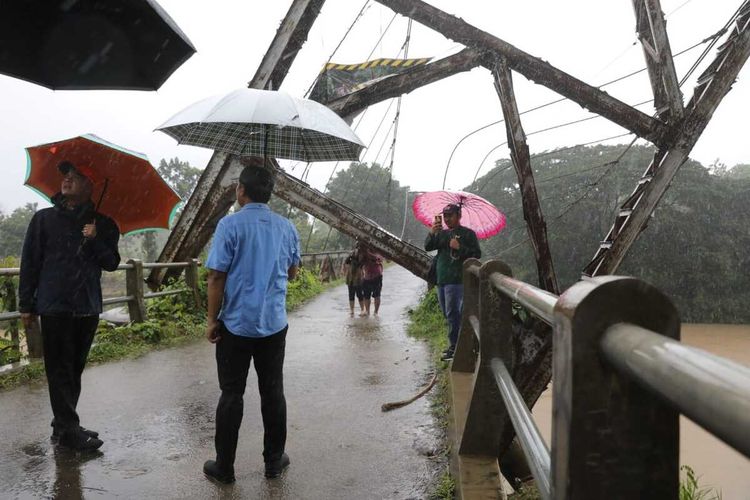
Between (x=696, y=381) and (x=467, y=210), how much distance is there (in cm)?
583

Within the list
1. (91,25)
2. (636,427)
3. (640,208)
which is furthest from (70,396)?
(640,208)

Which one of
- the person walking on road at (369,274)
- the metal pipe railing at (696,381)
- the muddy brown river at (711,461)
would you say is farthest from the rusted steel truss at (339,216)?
the metal pipe railing at (696,381)

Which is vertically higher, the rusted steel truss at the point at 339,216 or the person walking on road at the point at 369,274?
the rusted steel truss at the point at 339,216

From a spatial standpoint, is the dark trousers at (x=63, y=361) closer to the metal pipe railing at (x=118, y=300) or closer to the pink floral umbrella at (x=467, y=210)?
the metal pipe railing at (x=118, y=300)

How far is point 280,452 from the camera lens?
3129 millimetres

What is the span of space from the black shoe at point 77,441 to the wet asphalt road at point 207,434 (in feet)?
0.19

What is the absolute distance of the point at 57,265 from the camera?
3.24 metres

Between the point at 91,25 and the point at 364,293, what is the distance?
764cm

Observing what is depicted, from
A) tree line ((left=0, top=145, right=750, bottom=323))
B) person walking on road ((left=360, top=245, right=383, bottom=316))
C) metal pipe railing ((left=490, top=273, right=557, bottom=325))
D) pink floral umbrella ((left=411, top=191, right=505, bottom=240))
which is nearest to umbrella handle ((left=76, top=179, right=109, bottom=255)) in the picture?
metal pipe railing ((left=490, top=273, right=557, bottom=325))

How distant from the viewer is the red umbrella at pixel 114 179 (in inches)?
137

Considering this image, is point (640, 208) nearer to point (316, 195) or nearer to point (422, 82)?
point (422, 82)

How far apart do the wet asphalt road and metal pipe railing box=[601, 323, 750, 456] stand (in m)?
2.48

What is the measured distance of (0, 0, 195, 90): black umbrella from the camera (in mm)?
3307

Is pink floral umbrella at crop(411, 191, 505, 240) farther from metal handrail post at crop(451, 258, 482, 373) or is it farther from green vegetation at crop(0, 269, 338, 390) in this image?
green vegetation at crop(0, 269, 338, 390)
